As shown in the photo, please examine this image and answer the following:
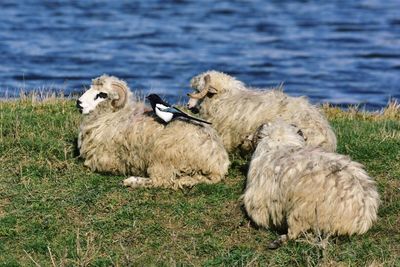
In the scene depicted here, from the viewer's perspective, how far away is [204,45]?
39594 millimetres

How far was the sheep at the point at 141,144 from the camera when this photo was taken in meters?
10.4

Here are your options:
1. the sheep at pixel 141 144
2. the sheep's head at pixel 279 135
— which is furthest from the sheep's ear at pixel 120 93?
the sheep's head at pixel 279 135

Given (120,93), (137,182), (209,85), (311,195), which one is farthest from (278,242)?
(209,85)

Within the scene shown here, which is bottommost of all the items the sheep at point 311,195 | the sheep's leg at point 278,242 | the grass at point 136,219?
the grass at point 136,219

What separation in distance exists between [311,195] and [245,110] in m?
3.06

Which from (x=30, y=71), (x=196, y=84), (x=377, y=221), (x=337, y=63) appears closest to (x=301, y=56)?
(x=337, y=63)

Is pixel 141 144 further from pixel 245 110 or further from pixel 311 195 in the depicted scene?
pixel 311 195

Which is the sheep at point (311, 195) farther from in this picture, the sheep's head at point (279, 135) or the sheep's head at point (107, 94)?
the sheep's head at point (107, 94)

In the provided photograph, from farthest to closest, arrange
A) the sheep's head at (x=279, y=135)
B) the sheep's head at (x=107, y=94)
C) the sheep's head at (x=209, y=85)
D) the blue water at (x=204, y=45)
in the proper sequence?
the blue water at (x=204, y=45)
the sheep's head at (x=209, y=85)
the sheep's head at (x=107, y=94)
the sheep's head at (x=279, y=135)

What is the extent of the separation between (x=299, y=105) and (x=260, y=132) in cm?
130

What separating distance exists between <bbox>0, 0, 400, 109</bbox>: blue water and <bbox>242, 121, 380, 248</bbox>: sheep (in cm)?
1429

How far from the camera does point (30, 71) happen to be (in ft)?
99.1

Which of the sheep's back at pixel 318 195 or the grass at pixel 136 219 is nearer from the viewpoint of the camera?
the grass at pixel 136 219

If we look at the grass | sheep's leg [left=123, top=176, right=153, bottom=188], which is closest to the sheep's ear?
the grass
